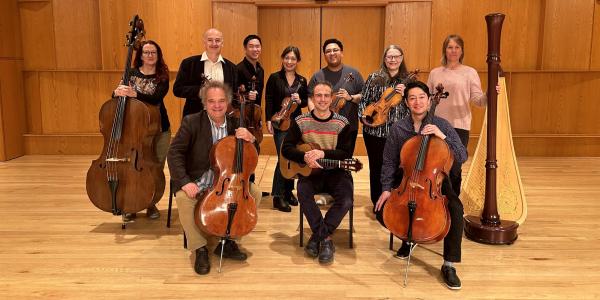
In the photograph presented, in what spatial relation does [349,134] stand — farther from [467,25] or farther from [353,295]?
[467,25]

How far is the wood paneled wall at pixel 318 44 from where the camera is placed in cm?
620

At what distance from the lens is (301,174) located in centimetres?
321

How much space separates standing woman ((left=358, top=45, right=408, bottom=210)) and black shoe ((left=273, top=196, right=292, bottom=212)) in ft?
2.53

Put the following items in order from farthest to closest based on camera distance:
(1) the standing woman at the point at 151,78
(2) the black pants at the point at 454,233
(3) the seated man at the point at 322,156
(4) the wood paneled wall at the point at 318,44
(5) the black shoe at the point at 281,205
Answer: (4) the wood paneled wall at the point at 318,44 < (5) the black shoe at the point at 281,205 < (1) the standing woman at the point at 151,78 < (3) the seated man at the point at 322,156 < (2) the black pants at the point at 454,233

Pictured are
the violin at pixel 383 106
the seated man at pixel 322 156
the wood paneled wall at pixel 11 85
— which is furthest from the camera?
the wood paneled wall at pixel 11 85

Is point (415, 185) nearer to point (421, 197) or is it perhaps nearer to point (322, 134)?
point (421, 197)

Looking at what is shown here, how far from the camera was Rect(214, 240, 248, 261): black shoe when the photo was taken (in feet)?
9.87

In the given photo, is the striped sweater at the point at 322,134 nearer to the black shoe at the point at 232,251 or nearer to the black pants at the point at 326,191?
the black pants at the point at 326,191

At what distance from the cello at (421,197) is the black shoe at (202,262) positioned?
1.00 metres

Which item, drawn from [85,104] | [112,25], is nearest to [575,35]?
[112,25]

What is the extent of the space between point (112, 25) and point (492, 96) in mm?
4808

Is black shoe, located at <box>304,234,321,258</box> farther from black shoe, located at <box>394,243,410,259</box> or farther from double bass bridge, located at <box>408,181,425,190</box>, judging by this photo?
double bass bridge, located at <box>408,181,425,190</box>

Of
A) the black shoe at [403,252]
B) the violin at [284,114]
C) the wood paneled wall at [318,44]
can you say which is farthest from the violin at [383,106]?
the wood paneled wall at [318,44]

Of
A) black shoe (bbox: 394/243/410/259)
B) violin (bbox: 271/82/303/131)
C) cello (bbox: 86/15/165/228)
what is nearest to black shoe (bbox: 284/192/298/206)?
violin (bbox: 271/82/303/131)
